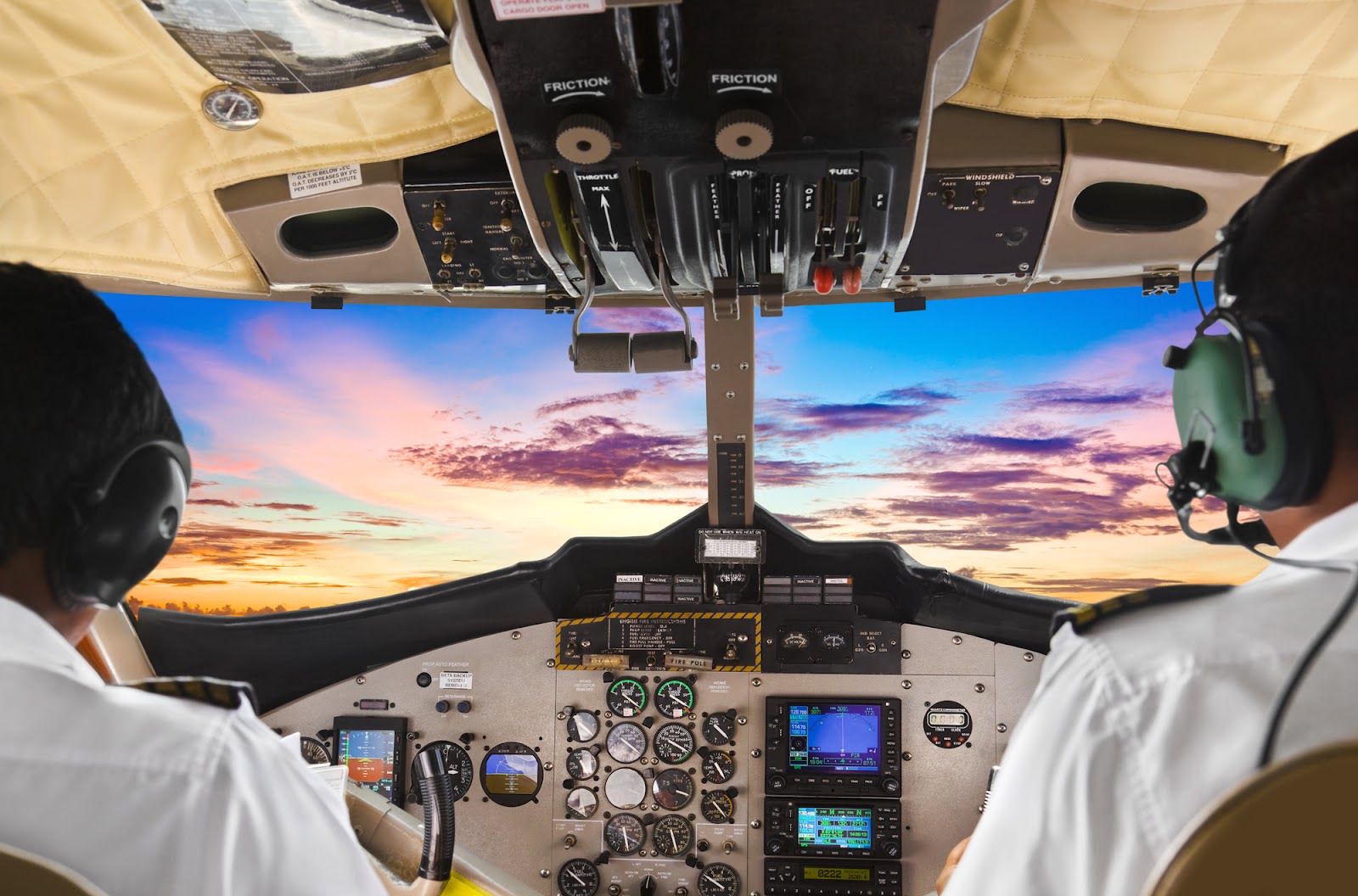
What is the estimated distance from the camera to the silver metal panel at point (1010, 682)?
3.31 metres

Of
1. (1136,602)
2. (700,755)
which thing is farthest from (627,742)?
(1136,602)

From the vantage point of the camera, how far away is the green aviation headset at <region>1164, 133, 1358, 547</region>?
2.44 feet

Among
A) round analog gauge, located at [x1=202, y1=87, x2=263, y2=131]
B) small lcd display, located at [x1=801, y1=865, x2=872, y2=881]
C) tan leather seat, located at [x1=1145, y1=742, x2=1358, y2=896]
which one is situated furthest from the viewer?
small lcd display, located at [x1=801, y1=865, x2=872, y2=881]

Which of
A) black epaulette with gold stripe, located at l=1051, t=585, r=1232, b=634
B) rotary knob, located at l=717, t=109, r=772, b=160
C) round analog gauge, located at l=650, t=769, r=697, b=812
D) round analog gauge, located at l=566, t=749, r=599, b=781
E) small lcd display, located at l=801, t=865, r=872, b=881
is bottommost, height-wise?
small lcd display, located at l=801, t=865, r=872, b=881

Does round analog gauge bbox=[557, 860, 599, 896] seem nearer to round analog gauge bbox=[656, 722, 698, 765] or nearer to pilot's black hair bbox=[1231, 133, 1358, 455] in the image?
round analog gauge bbox=[656, 722, 698, 765]

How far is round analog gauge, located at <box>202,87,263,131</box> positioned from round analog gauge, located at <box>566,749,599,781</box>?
93.6 inches

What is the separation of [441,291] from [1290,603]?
7.93 feet

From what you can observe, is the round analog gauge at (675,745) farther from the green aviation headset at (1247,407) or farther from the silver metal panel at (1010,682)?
the green aviation headset at (1247,407)

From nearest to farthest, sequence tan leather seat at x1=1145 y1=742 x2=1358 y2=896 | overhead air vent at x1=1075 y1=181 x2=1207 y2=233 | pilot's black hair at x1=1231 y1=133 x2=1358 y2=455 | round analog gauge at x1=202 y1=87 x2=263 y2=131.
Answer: tan leather seat at x1=1145 y1=742 x2=1358 y2=896
pilot's black hair at x1=1231 y1=133 x2=1358 y2=455
round analog gauge at x1=202 y1=87 x2=263 y2=131
overhead air vent at x1=1075 y1=181 x2=1207 y2=233

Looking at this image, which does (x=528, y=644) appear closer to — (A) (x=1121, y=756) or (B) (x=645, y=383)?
(B) (x=645, y=383)

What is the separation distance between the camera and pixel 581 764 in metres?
3.41

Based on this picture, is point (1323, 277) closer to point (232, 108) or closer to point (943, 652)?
point (232, 108)

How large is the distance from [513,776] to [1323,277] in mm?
3222

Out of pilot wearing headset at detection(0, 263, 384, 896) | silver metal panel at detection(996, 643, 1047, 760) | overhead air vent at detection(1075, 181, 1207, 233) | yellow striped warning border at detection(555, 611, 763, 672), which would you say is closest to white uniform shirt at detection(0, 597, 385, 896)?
pilot wearing headset at detection(0, 263, 384, 896)
